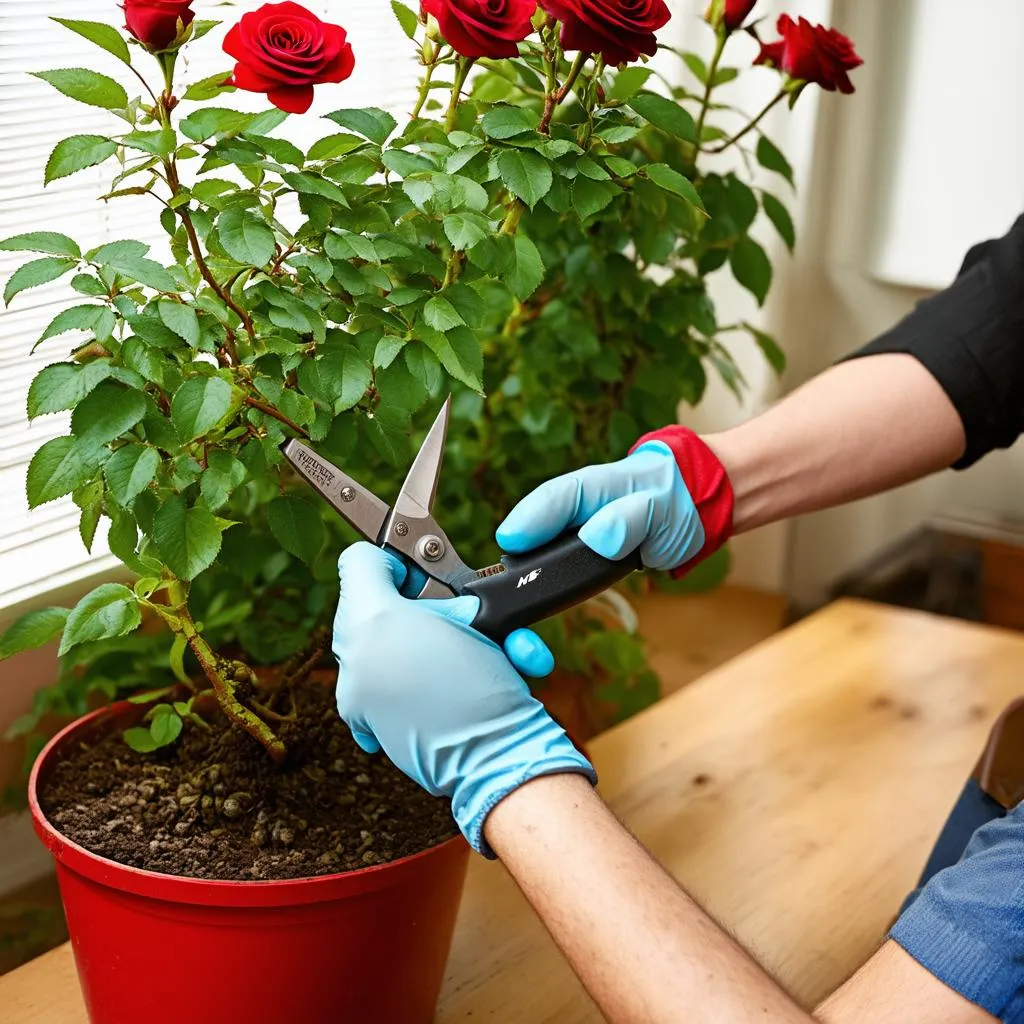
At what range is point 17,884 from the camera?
3.62 feet

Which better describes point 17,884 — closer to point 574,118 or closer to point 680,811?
point 680,811

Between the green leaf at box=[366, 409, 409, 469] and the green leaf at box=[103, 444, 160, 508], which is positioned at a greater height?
the green leaf at box=[103, 444, 160, 508]

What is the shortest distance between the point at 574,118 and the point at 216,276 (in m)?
0.40

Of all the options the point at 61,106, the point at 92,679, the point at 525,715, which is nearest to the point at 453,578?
the point at 525,715

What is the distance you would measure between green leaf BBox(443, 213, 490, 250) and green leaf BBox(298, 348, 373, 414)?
3.7 inches

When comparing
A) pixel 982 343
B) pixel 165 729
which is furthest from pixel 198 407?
pixel 982 343

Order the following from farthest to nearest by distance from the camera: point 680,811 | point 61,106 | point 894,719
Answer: point 894,719 < point 680,811 < point 61,106

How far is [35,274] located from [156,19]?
15cm

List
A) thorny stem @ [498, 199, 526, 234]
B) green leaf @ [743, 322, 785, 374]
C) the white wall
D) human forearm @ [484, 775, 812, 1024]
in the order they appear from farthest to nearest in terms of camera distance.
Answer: the white wall
green leaf @ [743, 322, 785, 374]
thorny stem @ [498, 199, 526, 234]
human forearm @ [484, 775, 812, 1024]

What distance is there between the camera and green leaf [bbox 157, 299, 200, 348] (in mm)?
683

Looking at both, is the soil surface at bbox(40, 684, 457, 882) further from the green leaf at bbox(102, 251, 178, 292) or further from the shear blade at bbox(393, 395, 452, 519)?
the green leaf at bbox(102, 251, 178, 292)

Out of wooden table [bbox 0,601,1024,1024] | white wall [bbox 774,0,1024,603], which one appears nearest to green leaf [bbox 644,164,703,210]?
wooden table [bbox 0,601,1024,1024]

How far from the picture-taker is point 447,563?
798 mm

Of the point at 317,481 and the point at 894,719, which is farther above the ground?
the point at 317,481
